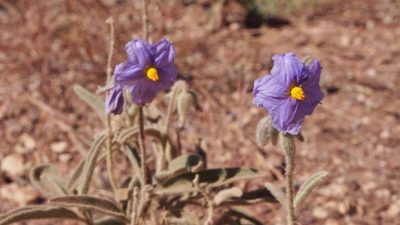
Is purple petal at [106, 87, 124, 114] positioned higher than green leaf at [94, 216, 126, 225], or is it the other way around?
purple petal at [106, 87, 124, 114]

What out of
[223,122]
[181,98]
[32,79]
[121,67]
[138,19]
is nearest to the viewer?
[121,67]

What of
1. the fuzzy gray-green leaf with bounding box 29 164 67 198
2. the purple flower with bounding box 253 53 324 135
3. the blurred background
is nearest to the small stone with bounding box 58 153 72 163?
the blurred background

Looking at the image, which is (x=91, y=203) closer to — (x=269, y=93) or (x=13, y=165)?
(x=269, y=93)

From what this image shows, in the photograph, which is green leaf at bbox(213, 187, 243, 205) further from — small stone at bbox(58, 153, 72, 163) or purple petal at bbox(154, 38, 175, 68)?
small stone at bbox(58, 153, 72, 163)

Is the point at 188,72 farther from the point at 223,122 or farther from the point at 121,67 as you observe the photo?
the point at 121,67

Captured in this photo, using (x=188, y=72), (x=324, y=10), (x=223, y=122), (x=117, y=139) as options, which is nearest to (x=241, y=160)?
(x=223, y=122)

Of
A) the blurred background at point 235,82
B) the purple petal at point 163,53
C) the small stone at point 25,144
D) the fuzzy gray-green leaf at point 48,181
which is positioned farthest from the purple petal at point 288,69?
the small stone at point 25,144

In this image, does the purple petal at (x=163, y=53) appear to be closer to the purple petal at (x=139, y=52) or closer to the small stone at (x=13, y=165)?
the purple petal at (x=139, y=52)
